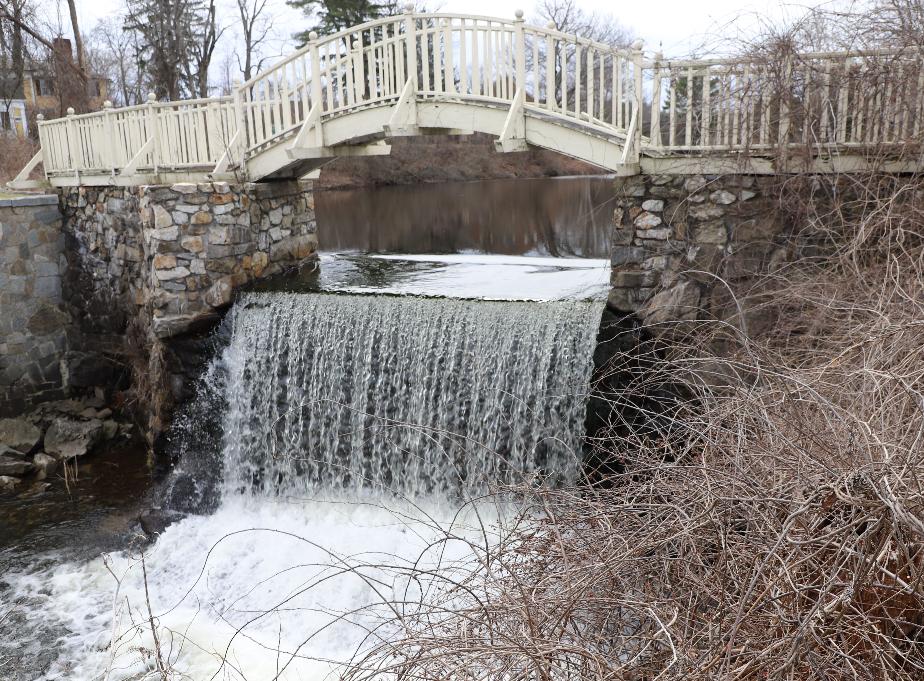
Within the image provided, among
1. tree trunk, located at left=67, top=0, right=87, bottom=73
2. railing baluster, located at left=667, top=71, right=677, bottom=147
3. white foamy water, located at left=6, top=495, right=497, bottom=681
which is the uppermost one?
tree trunk, located at left=67, top=0, right=87, bottom=73

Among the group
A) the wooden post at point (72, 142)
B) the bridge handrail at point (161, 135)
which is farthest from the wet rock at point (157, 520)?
the wooden post at point (72, 142)

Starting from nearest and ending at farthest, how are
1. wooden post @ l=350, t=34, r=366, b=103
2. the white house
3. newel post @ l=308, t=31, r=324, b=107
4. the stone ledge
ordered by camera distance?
wooden post @ l=350, t=34, r=366, b=103 → newel post @ l=308, t=31, r=324, b=107 → the stone ledge → the white house

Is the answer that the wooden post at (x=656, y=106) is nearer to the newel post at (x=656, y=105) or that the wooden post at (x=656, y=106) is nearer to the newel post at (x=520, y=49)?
the newel post at (x=656, y=105)

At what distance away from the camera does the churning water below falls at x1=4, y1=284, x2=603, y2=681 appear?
6117 mm

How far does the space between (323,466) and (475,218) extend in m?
9.37

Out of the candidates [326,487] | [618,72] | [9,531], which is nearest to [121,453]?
[9,531]

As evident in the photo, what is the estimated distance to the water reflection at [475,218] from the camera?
41.7 ft

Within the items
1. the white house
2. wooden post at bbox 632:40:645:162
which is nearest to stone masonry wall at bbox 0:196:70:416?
wooden post at bbox 632:40:645:162

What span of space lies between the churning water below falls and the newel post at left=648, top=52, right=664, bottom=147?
56.9 inches

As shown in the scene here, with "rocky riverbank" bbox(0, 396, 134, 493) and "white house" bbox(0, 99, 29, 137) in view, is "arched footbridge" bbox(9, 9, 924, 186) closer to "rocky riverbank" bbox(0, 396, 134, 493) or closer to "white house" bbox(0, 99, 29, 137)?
"rocky riverbank" bbox(0, 396, 134, 493)

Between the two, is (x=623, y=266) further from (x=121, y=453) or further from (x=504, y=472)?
(x=121, y=453)

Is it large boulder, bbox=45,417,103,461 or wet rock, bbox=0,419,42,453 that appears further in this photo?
wet rock, bbox=0,419,42,453

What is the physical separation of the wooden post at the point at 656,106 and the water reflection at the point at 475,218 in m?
4.20

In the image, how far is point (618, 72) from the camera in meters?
6.64
